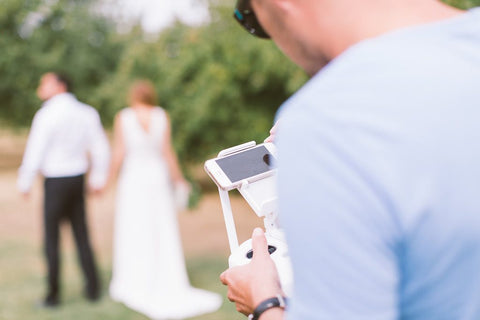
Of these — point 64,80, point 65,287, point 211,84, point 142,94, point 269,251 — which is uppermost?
point 269,251

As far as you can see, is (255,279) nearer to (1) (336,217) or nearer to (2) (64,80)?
(1) (336,217)

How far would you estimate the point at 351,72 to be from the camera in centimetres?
80

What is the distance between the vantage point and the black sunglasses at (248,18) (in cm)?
103

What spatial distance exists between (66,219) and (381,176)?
17.5 ft

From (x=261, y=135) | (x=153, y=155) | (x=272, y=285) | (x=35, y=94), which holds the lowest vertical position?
(x=35, y=94)

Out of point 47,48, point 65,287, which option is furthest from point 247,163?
point 47,48

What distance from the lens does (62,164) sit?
536cm

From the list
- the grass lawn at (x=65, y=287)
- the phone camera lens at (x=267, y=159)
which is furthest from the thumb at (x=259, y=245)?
the grass lawn at (x=65, y=287)

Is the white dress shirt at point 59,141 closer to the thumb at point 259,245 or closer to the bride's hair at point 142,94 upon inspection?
the bride's hair at point 142,94

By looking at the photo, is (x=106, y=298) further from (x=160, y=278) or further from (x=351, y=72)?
(x=351, y=72)

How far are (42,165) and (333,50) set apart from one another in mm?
4847

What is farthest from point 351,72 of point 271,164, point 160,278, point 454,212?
point 160,278

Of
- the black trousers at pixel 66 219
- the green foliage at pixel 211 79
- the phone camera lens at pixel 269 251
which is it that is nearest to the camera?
the phone camera lens at pixel 269 251

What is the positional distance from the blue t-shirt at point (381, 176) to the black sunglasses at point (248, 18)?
259 millimetres
